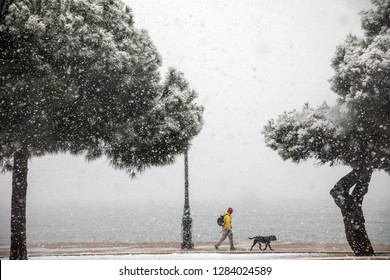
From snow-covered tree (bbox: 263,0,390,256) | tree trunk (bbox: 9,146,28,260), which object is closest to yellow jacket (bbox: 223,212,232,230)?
snow-covered tree (bbox: 263,0,390,256)

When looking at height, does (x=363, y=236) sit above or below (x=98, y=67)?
below

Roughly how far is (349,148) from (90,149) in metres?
7.43

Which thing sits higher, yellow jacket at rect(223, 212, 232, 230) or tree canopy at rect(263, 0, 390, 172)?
tree canopy at rect(263, 0, 390, 172)

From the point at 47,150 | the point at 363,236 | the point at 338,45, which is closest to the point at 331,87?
the point at 338,45

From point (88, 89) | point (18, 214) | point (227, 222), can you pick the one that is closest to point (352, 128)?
point (227, 222)

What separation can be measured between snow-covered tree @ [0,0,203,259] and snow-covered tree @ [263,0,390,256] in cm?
304

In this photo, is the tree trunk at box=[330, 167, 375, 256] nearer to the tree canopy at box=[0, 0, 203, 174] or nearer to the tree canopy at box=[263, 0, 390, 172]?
the tree canopy at box=[263, 0, 390, 172]

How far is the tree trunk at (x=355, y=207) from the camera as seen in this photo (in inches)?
557

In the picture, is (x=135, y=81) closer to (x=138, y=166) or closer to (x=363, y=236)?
(x=138, y=166)

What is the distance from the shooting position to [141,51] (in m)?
14.8

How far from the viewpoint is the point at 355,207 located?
1434 centimetres

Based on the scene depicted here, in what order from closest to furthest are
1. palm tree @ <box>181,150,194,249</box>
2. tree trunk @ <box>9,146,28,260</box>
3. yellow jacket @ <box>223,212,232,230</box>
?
1. tree trunk @ <box>9,146,28,260</box>
2. yellow jacket @ <box>223,212,232,230</box>
3. palm tree @ <box>181,150,194,249</box>

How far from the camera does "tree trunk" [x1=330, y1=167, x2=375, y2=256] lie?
46.4 ft

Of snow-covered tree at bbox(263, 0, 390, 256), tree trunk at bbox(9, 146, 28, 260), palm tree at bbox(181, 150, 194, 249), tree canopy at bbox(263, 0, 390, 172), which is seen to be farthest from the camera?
palm tree at bbox(181, 150, 194, 249)
